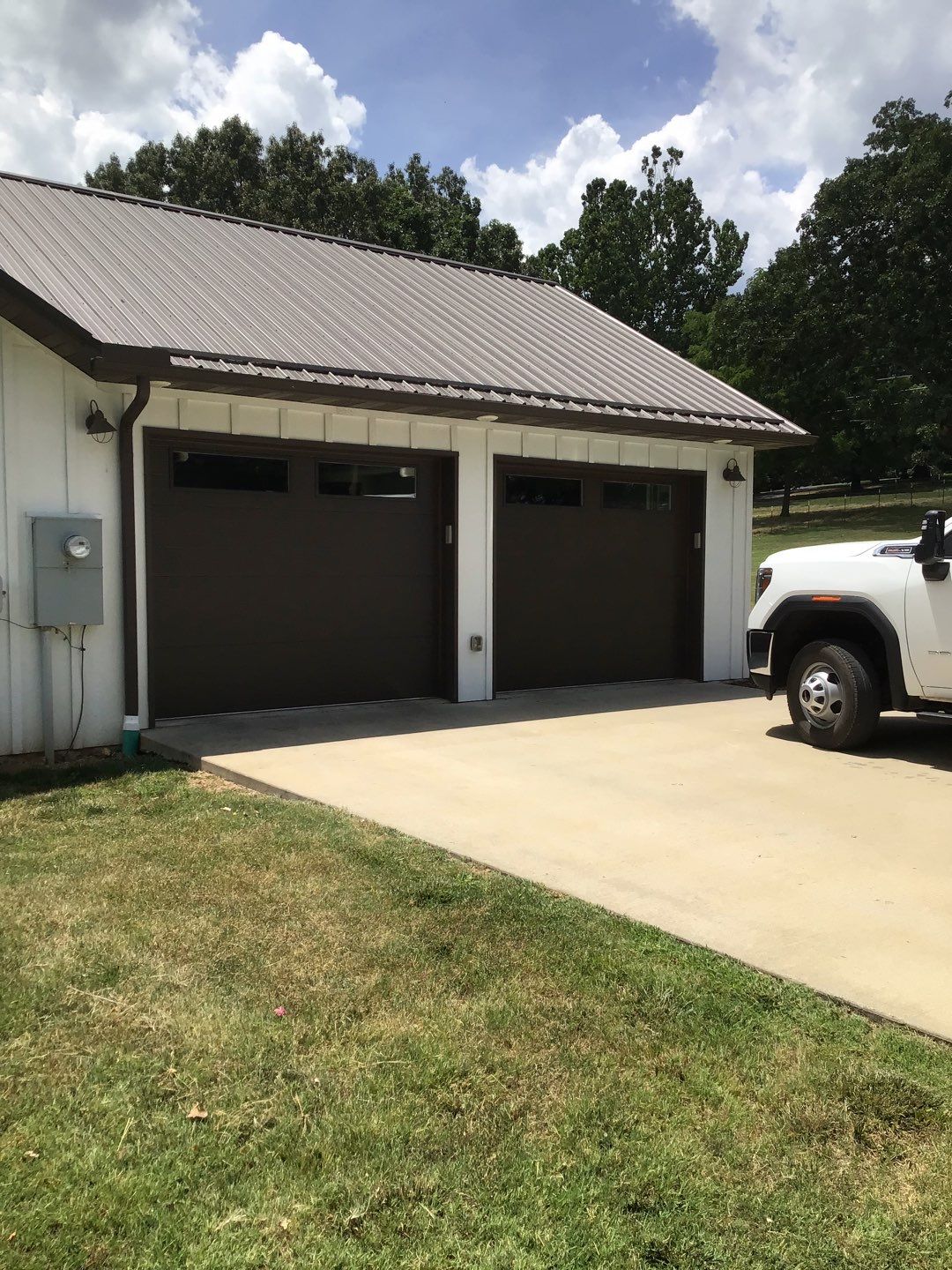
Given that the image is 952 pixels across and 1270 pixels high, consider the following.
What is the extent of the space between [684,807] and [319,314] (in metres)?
6.26

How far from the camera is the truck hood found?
24.9 feet

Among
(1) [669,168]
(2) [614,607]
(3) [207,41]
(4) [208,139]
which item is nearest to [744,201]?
(1) [669,168]

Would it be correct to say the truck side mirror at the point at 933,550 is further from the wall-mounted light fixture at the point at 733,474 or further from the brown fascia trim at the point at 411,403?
the wall-mounted light fixture at the point at 733,474

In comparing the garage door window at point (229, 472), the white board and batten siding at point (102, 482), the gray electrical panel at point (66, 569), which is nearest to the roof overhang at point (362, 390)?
the white board and batten siding at point (102, 482)

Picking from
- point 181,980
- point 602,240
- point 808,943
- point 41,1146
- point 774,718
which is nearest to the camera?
point 41,1146

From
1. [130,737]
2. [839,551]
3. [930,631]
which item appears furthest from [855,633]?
[130,737]

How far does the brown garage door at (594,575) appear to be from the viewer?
10578 mm

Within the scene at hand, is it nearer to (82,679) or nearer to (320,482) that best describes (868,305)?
(320,482)

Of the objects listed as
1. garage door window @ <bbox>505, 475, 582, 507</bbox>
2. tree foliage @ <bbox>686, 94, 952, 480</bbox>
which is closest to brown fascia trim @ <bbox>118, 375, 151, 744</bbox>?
garage door window @ <bbox>505, 475, 582, 507</bbox>

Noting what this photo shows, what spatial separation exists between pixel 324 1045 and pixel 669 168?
2153 inches

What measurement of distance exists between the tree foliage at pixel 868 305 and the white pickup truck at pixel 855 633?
3052 cm

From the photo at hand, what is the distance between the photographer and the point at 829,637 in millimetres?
8062

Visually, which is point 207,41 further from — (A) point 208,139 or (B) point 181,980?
(A) point 208,139

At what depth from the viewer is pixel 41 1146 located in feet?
8.58
